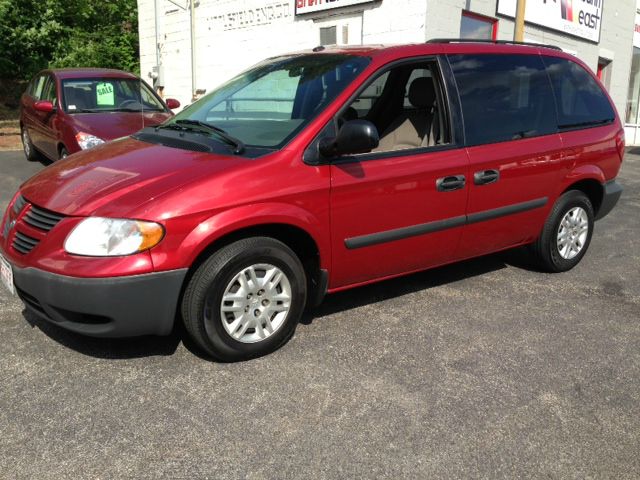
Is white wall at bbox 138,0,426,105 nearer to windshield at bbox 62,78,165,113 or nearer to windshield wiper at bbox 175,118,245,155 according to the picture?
windshield at bbox 62,78,165,113

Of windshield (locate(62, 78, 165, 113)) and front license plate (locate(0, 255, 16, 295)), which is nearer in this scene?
front license plate (locate(0, 255, 16, 295))

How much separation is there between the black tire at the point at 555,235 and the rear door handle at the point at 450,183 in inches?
46.5

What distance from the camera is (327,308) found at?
4.14 m

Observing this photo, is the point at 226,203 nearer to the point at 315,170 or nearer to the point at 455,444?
the point at 315,170

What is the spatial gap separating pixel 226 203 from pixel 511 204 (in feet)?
7.36

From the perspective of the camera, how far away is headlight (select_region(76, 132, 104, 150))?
751cm

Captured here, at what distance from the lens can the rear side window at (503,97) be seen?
4.11 m

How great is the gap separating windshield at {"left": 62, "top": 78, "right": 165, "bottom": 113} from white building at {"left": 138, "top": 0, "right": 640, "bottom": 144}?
156 inches

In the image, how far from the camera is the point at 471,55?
4203mm

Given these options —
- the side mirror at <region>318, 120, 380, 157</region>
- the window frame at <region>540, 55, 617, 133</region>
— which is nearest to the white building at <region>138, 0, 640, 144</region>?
the window frame at <region>540, 55, 617, 133</region>

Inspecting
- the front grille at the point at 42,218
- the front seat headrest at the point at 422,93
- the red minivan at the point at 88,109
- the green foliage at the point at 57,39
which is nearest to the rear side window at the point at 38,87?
the red minivan at the point at 88,109

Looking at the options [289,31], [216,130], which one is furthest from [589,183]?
[289,31]

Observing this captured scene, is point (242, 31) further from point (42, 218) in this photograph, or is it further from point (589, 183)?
point (42, 218)

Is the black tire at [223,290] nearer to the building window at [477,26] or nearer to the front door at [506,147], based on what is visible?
the front door at [506,147]
